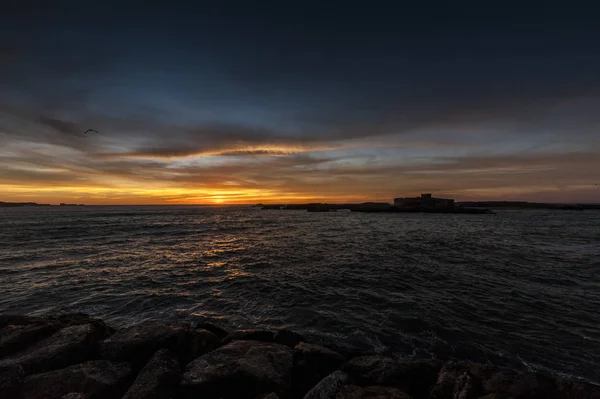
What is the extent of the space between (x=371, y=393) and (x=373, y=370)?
1.37 m

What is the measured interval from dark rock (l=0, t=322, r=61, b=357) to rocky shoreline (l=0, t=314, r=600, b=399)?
3 centimetres

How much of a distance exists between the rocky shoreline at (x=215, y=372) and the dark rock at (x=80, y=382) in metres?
0.02

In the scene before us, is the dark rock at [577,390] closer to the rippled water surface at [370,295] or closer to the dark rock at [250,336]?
the rippled water surface at [370,295]

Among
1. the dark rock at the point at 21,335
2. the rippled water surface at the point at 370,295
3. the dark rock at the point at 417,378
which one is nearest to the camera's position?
the dark rock at the point at 417,378

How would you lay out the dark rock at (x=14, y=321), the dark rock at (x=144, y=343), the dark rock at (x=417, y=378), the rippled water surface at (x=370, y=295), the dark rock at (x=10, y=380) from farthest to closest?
the rippled water surface at (x=370, y=295), the dark rock at (x=14, y=321), the dark rock at (x=144, y=343), the dark rock at (x=417, y=378), the dark rock at (x=10, y=380)

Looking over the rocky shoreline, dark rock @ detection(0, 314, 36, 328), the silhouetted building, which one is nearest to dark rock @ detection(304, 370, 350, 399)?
the rocky shoreline

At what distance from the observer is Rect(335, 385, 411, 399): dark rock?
6.23 m

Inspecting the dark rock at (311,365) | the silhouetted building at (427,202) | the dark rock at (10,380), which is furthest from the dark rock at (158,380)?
the silhouetted building at (427,202)

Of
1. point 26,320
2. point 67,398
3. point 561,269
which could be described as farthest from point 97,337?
point 561,269

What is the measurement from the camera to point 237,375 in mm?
6980

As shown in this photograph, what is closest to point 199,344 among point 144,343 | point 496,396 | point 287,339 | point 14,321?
point 144,343

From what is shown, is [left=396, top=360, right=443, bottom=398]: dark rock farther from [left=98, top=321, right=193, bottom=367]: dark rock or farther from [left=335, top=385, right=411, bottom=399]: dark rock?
[left=98, top=321, right=193, bottom=367]: dark rock

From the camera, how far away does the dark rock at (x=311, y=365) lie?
763 cm

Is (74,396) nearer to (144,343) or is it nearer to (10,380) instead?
(10,380)
